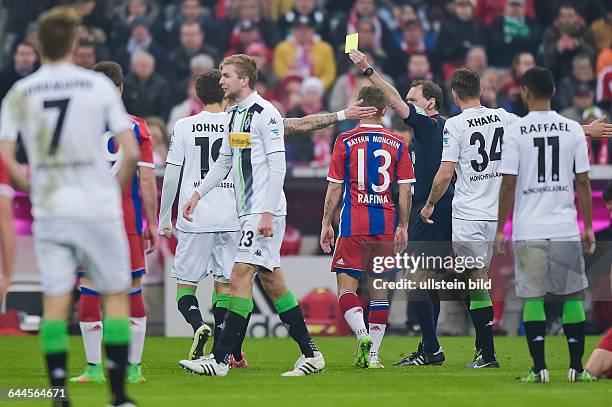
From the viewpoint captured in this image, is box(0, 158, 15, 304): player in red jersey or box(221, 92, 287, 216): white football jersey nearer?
box(0, 158, 15, 304): player in red jersey

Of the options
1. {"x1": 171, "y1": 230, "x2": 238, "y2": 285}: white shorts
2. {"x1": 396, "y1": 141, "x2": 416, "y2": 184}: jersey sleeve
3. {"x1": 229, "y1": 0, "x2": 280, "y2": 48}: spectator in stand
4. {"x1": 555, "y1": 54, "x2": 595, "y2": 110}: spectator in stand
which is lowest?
{"x1": 171, "y1": 230, "x2": 238, "y2": 285}: white shorts

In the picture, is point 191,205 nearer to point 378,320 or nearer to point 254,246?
point 254,246

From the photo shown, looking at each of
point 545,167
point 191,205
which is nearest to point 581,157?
point 545,167

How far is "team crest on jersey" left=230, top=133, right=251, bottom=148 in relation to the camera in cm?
1016

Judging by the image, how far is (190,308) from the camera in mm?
11664

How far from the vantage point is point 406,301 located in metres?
15.8

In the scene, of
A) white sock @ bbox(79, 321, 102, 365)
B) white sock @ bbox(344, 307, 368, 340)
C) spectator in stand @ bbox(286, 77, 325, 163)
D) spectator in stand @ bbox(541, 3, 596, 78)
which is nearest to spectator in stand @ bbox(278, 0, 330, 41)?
spectator in stand @ bbox(286, 77, 325, 163)

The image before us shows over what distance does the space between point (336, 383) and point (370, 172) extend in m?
2.54

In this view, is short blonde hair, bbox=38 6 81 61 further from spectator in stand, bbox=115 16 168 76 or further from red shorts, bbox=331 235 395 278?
spectator in stand, bbox=115 16 168 76

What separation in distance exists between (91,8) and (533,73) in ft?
40.3

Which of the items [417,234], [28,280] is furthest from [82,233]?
[28,280]

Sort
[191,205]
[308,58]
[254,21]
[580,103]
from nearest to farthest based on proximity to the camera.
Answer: [191,205]
[580,103]
[308,58]
[254,21]

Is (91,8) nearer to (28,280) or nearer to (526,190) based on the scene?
(28,280)

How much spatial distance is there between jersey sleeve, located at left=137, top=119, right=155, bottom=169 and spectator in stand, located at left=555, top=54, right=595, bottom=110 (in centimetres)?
1078
